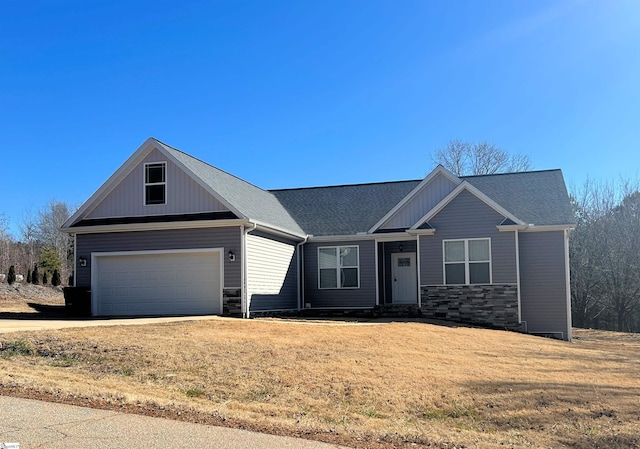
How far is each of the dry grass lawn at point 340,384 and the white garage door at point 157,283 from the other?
16.8 feet

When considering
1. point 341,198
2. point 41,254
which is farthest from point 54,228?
point 341,198

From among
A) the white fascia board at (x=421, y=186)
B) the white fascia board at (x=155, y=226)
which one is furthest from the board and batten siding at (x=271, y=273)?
the white fascia board at (x=421, y=186)

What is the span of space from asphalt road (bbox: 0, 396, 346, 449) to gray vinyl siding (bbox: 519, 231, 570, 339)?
50.4 feet

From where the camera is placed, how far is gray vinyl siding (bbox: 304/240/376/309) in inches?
891

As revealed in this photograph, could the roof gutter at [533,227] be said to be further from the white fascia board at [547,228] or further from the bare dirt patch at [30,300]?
the bare dirt patch at [30,300]

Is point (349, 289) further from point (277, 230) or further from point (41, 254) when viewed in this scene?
point (41, 254)

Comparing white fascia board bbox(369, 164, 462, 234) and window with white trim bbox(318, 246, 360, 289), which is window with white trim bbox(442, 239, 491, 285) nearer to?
white fascia board bbox(369, 164, 462, 234)

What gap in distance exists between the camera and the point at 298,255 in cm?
2356

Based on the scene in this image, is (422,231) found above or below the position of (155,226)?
below

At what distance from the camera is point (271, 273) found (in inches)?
819

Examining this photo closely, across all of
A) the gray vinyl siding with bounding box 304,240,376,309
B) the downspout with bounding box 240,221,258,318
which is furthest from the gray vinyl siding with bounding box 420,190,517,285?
the downspout with bounding box 240,221,258,318

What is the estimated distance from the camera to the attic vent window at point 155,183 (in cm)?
1991

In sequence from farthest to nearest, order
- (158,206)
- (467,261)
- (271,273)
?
1. (271,273)
2. (467,261)
3. (158,206)

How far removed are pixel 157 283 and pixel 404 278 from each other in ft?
29.8
